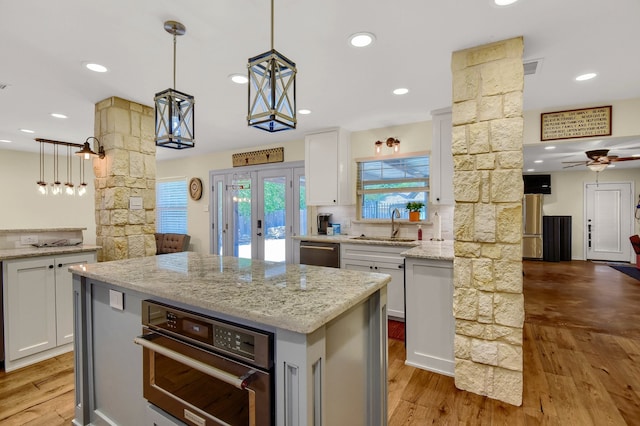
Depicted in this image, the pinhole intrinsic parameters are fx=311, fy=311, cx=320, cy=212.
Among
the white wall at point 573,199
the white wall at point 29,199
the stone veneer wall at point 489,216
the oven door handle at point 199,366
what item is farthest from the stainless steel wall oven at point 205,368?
the white wall at point 573,199

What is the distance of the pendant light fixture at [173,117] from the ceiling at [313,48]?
36 centimetres

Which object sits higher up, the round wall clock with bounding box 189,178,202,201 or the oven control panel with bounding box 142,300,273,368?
the round wall clock with bounding box 189,178,202,201

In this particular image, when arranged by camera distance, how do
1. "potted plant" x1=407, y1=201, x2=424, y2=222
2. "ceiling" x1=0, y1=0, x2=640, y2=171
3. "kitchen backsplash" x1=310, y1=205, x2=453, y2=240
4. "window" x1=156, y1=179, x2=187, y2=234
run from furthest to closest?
"window" x1=156, y1=179, x2=187, y2=234 → "potted plant" x1=407, y1=201, x2=424, y2=222 → "kitchen backsplash" x1=310, y1=205, x2=453, y2=240 → "ceiling" x1=0, y1=0, x2=640, y2=171

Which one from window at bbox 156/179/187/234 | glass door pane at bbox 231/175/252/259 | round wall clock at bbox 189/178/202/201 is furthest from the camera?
window at bbox 156/179/187/234

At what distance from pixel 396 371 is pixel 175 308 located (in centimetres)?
194

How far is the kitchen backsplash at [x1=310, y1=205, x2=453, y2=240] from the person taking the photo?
3939 millimetres

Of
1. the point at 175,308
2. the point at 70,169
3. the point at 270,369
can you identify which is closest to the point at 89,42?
the point at 175,308

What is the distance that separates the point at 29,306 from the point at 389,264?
11.3 ft

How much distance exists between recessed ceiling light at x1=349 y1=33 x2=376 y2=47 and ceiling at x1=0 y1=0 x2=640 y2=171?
52 mm

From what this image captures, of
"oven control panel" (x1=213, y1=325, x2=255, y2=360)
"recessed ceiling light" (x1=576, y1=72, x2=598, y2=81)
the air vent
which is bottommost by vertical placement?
"oven control panel" (x1=213, y1=325, x2=255, y2=360)

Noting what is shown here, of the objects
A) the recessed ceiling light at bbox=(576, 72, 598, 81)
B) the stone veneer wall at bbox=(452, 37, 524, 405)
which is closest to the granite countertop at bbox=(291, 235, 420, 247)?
the stone veneer wall at bbox=(452, 37, 524, 405)

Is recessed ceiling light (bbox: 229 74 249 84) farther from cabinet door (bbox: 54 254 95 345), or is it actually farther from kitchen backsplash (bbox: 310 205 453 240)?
kitchen backsplash (bbox: 310 205 453 240)

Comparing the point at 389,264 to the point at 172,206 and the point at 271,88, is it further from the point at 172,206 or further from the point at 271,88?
the point at 172,206

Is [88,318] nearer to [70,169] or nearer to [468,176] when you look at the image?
[468,176]
